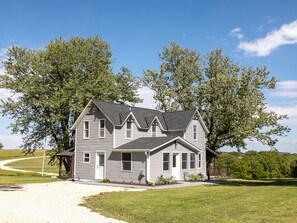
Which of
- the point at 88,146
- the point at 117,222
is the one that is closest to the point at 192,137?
the point at 88,146

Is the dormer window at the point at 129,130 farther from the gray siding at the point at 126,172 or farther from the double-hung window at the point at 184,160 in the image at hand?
the double-hung window at the point at 184,160

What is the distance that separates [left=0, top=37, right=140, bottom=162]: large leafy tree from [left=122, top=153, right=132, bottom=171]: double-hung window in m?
10.6

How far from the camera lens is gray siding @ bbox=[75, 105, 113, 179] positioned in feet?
103

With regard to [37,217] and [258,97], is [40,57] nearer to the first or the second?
[258,97]

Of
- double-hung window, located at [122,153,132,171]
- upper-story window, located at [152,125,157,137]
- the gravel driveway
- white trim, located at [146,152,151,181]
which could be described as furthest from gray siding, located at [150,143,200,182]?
the gravel driveway

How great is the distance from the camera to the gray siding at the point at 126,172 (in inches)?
1117

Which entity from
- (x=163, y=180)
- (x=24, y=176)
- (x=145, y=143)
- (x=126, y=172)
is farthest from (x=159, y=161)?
(x=24, y=176)

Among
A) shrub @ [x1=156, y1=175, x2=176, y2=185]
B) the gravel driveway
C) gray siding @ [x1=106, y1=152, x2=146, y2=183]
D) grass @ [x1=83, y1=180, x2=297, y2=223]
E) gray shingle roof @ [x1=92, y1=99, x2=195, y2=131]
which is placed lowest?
the gravel driveway

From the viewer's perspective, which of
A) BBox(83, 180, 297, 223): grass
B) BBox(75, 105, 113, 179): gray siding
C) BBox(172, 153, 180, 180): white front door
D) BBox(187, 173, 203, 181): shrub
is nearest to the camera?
BBox(83, 180, 297, 223): grass

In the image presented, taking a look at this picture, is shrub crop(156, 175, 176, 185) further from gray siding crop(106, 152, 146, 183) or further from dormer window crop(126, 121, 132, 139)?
dormer window crop(126, 121, 132, 139)

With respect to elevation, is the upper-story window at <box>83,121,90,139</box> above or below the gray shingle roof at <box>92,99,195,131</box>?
below

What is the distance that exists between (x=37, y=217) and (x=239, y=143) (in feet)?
107

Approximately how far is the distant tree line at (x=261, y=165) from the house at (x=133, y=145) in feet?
17.5

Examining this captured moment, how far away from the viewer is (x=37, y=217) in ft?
40.4
